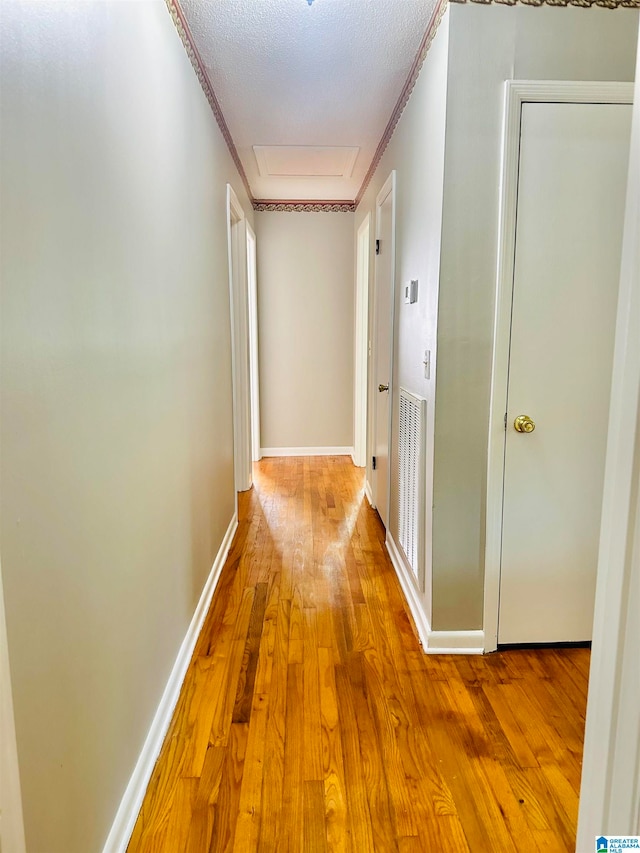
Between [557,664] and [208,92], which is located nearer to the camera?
[557,664]

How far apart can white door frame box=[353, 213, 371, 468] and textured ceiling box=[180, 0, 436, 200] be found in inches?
43.9

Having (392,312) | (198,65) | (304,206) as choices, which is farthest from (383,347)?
(304,206)

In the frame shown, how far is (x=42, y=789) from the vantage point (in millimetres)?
907

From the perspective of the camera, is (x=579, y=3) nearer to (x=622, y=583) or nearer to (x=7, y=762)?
(x=622, y=583)

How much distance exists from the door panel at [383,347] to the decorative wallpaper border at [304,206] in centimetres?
168

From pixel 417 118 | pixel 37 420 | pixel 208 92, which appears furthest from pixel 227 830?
pixel 208 92

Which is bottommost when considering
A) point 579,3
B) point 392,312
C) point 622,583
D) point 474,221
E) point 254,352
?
point 622,583

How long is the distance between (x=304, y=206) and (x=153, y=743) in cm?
452

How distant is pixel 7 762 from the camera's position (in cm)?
77

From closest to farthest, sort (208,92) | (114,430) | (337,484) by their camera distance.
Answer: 1. (114,430)
2. (208,92)
3. (337,484)

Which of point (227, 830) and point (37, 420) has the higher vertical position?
point (37, 420)

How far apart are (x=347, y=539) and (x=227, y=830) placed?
6.46 ft

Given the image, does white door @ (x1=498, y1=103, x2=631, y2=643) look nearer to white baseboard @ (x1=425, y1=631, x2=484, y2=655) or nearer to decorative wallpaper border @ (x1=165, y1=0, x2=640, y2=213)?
white baseboard @ (x1=425, y1=631, x2=484, y2=655)

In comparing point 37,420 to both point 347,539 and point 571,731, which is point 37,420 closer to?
point 571,731
